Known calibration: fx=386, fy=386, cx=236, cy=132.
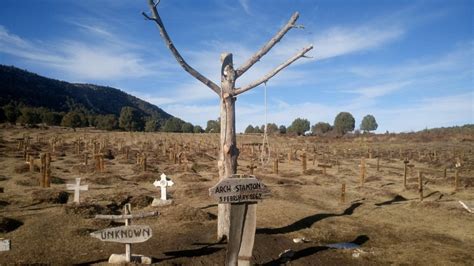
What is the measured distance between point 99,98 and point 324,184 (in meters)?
182

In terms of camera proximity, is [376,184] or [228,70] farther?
[376,184]

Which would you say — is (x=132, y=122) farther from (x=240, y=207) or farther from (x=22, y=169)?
(x=240, y=207)

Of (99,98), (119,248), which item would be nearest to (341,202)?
(119,248)

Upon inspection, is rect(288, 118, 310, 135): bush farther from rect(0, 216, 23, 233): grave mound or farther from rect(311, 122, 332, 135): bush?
rect(0, 216, 23, 233): grave mound

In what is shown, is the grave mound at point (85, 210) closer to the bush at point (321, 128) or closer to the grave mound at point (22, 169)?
the grave mound at point (22, 169)

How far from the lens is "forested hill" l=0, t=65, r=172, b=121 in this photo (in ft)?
426

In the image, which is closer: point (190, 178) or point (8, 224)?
point (8, 224)

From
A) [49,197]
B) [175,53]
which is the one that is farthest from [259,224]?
[49,197]

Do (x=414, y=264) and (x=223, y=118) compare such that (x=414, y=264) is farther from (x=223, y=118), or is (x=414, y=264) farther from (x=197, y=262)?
(x=223, y=118)

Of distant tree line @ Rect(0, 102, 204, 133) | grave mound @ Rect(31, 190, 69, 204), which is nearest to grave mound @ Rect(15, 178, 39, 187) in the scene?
grave mound @ Rect(31, 190, 69, 204)

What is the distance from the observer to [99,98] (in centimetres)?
19100

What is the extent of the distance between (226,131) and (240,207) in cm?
334

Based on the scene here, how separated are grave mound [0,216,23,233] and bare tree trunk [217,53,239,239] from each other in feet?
20.3

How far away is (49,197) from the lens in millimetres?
15461
